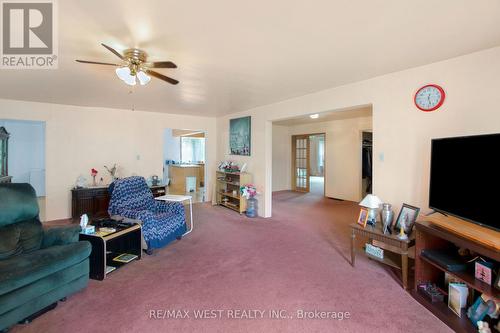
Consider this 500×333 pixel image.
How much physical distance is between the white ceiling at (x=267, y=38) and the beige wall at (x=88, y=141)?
125cm

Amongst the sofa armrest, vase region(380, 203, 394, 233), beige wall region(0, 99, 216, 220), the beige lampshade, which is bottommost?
the sofa armrest

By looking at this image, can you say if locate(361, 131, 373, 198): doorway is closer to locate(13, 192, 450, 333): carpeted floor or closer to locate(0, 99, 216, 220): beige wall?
locate(13, 192, 450, 333): carpeted floor

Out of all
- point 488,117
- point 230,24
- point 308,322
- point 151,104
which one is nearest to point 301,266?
point 308,322

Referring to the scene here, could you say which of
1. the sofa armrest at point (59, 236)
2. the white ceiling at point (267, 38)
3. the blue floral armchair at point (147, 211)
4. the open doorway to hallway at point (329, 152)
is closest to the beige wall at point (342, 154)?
the open doorway to hallway at point (329, 152)

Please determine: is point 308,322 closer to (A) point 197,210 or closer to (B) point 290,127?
(A) point 197,210

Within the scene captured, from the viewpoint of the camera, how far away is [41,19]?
179cm

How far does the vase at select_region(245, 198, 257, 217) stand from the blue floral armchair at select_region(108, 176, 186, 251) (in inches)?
64.2

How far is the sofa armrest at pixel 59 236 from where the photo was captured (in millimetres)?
2328

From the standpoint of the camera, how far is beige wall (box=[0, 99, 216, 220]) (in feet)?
15.0

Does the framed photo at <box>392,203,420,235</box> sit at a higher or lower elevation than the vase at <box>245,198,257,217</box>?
higher

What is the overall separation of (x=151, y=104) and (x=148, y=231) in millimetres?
2720

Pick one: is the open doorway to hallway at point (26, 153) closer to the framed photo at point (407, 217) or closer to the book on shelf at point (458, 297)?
the framed photo at point (407, 217)

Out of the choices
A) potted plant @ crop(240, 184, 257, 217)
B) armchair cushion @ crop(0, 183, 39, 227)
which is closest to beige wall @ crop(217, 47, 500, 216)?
potted plant @ crop(240, 184, 257, 217)

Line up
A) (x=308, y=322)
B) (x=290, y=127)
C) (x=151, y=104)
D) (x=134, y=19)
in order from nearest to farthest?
(x=134, y=19) < (x=308, y=322) < (x=151, y=104) < (x=290, y=127)
